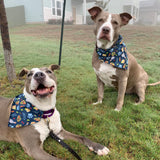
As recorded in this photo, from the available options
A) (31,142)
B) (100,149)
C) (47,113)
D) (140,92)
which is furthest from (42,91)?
(140,92)

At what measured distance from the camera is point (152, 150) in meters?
2.31

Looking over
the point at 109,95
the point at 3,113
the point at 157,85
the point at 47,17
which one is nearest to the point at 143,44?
the point at 157,85

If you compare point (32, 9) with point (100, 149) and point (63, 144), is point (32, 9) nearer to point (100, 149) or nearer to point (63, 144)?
point (63, 144)

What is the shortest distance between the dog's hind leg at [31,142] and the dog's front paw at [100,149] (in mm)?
626

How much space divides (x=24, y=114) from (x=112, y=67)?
1.88m

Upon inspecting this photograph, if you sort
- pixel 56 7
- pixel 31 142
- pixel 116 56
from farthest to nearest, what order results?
pixel 56 7, pixel 116 56, pixel 31 142

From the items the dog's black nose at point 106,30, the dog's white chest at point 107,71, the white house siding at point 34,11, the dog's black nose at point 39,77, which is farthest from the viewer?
the white house siding at point 34,11

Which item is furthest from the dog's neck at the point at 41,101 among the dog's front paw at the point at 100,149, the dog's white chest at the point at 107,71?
the dog's white chest at the point at 107,71

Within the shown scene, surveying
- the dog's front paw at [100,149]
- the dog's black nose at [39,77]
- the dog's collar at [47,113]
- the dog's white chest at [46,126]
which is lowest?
the dog's front paw at [100,149]

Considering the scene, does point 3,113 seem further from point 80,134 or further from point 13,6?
point 13,6

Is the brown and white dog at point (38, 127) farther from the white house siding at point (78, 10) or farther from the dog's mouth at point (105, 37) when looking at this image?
the white house siding at point (78, 10)

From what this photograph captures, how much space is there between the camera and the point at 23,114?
2396 millimetres

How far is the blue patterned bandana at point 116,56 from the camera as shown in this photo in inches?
126

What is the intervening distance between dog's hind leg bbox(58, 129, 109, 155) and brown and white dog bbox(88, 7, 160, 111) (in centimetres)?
118
